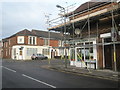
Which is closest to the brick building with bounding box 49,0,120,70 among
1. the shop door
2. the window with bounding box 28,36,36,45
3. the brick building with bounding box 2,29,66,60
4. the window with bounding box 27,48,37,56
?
the shop door

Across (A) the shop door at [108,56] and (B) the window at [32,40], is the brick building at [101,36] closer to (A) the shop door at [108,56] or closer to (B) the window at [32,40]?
(A) the shop door at [108,56]

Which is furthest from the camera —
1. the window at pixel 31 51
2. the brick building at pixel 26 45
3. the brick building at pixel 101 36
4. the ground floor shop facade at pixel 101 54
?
the window at pixel 31 51

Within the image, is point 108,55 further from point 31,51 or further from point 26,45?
point 31,51

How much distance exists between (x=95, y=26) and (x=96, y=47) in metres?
2.23

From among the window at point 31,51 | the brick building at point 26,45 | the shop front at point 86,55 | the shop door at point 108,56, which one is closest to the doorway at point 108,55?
the shop door at point 108,56

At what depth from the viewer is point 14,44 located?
39281 mm

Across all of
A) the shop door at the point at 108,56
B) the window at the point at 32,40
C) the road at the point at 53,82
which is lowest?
the road at the point at 53,82

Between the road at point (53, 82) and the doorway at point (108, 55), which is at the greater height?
the doorway at point (108, 55)

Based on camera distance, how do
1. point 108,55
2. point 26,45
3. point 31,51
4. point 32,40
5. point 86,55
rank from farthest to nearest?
point 32,40
point 31,51
point 26,45
point 86,55
point 108,55

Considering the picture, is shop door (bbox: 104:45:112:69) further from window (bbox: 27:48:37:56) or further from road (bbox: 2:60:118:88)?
window (bbox: 27:48:37:56)

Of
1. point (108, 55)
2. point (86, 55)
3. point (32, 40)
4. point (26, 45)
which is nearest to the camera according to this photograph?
point (108, 55)

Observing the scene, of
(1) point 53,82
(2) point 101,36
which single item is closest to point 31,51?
(2) point 101,36

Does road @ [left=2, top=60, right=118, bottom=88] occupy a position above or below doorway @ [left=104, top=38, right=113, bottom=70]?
below

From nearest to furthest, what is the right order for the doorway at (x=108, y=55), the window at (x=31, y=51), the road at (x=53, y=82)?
the road at (x=53, y=82), the doorway at (x=108, y=55), the window at (x=31, y=51)
